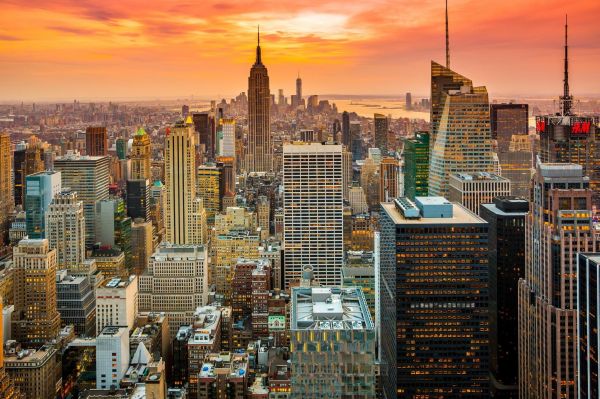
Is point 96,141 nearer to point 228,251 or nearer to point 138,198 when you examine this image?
point 138,198

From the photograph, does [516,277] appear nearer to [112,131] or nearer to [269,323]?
[269,323]

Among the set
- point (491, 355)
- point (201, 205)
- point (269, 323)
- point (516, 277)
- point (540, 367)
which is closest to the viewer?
point (540, 367)

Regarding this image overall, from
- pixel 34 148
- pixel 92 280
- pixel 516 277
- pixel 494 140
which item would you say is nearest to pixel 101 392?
pixel 92 280

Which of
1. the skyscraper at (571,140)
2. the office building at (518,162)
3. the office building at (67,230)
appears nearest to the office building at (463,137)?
the office building at (518,162)

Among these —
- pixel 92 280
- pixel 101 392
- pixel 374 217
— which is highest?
pixel 374 217

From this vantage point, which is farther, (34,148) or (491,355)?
(34,148)

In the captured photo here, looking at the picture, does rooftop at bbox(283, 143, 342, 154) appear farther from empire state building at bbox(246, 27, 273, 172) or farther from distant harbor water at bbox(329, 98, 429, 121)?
empire state building at bbox(246, 27, 273, 172)

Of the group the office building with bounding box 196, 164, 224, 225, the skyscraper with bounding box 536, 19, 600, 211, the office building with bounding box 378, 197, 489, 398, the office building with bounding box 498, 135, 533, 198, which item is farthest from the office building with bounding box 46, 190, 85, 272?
the skyscraper with bounding box 536, 19, 600, 211
